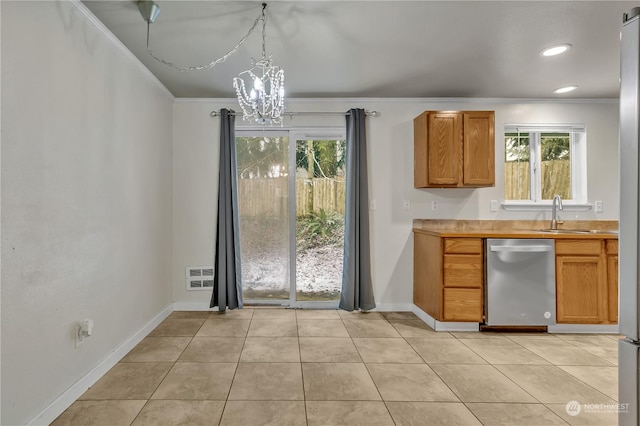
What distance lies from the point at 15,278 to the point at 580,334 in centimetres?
432

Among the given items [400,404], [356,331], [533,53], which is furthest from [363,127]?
[400,404]

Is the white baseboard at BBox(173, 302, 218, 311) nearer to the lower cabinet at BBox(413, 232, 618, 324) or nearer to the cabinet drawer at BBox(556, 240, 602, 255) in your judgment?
the lower cabinet at BBox(413, 232, 618, 324)

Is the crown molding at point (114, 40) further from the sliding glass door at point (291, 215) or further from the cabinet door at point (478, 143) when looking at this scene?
the cabinet door at point (478, 143)

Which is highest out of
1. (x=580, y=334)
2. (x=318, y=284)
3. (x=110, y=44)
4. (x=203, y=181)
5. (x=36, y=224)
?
(x=110, y=44)

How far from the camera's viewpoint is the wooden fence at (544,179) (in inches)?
150

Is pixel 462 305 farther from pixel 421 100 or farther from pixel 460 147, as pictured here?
pixel 421 100

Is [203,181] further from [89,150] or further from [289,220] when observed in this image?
[89,150]

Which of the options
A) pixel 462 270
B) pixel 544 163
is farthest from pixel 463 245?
pixel 544 163

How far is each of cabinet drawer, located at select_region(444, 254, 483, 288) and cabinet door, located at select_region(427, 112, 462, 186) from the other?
821 mm

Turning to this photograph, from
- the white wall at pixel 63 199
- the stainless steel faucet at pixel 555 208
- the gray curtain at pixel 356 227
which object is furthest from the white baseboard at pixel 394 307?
the white wall at pixel 63 199

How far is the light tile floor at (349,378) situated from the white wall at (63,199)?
1.14ft

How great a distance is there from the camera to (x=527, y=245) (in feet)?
10.1

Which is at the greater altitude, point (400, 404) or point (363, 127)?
point (363, 127)

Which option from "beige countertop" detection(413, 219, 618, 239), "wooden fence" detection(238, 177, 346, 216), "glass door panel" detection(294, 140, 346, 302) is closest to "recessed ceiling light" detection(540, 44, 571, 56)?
"beige countertop" detection(413, 219, 618, 239)
